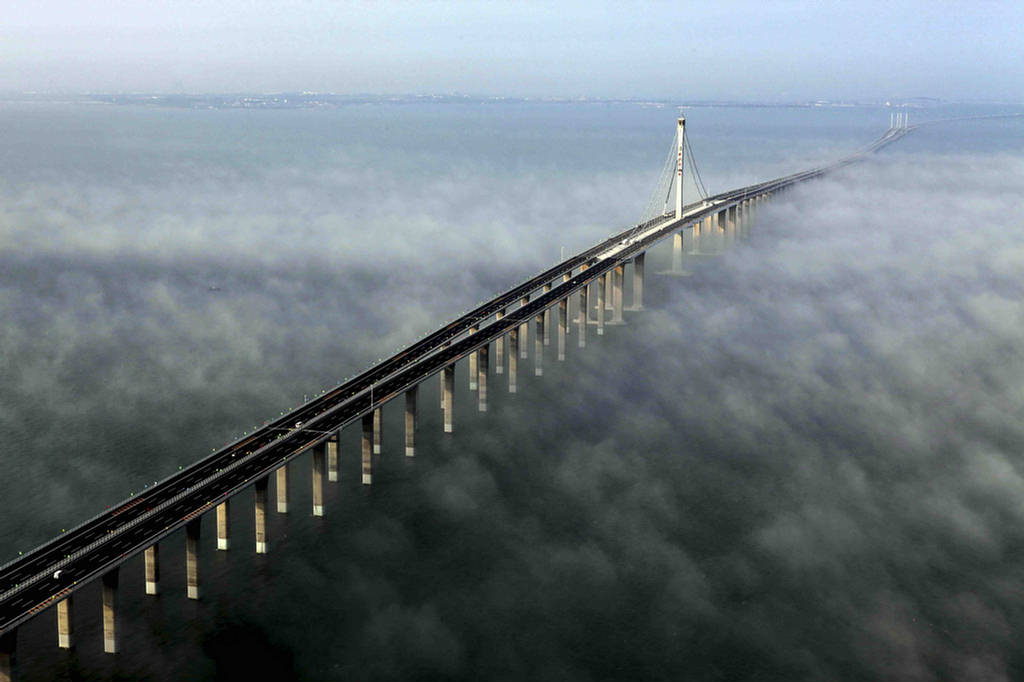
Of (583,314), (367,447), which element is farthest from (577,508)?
(583,314)

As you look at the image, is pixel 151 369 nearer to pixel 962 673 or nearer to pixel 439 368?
pixel 439 368

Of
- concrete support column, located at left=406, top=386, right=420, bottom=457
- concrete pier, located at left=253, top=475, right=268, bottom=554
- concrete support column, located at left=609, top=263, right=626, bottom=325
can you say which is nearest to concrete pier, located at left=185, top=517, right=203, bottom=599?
concrete pier, located at left=253, top=475, right=268, bottom=554

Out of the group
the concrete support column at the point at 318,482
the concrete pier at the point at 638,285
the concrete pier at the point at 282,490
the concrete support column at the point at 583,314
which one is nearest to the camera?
the concrete support column at the point at 318,482

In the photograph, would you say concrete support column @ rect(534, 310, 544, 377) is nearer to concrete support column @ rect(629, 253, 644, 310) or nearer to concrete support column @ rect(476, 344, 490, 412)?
concrete support column @ rect(476, 344, 490, 412)

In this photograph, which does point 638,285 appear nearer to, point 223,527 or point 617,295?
point 617,295

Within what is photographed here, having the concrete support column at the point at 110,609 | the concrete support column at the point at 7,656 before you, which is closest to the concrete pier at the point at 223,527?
the concrete support column at the point at 110,609

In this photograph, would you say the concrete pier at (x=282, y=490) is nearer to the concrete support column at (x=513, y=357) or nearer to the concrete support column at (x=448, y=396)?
the concrete support column at (x=448, y=396)
